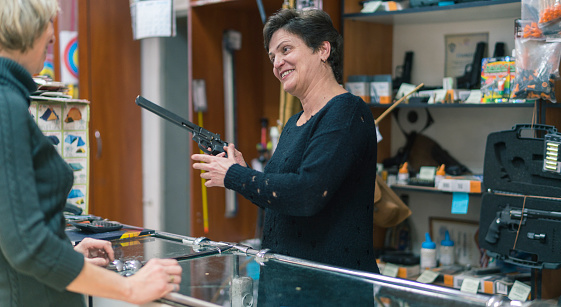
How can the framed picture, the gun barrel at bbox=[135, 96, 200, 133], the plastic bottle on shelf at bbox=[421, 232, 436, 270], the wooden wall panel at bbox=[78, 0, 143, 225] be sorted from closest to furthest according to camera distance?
the gun barrel at bbox=[135, 96, 200, 133], the plastic bottle on shelf at bbox=[421, 232, 436, 270], the framed picture, the wooden wall panel at bbox=[78, 0, 143, 225]

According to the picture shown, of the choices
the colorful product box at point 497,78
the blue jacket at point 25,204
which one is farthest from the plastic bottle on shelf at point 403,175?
the blue jacket at point 25,204

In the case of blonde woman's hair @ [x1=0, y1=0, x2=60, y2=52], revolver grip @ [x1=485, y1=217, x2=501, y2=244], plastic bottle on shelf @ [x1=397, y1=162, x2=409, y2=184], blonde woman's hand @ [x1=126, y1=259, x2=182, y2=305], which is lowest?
revolver grip @ [x1=485, y1=217, x2=501, y2=244]

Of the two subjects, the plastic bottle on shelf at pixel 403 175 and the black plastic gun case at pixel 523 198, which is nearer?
the black plastic gun case at pixel 523 198

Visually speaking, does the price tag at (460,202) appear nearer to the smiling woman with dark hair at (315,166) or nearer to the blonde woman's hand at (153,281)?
the smiling woman with dark hair at (315,166)

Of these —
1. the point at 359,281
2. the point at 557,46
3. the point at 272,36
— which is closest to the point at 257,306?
the point at 359,281

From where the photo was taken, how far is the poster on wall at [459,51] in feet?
11.0

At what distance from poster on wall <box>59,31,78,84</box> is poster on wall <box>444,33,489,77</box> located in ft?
8.70

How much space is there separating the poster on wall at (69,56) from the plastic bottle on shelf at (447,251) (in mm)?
2842

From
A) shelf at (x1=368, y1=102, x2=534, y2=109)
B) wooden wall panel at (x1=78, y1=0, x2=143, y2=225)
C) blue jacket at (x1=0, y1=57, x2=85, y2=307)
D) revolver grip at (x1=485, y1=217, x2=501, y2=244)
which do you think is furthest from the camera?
wooden wall panel at (x1=78, y1=0, x2=143, y2=225)

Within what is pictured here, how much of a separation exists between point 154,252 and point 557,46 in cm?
198

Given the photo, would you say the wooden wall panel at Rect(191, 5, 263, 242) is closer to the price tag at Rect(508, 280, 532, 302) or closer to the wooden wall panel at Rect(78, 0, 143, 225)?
the wooden wall panel at Rect(78, 0, 143, 225)

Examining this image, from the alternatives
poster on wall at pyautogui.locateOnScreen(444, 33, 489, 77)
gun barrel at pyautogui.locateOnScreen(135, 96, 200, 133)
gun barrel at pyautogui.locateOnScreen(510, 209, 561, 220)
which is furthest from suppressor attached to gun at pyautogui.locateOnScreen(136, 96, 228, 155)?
poster on wall at pyautogui.locateOnScreen(444, 33, 489, 77)

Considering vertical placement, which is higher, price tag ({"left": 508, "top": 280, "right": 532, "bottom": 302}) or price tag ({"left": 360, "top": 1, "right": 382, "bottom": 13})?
price tag ({"left": 360, "top": 1, "right": 382, "bottom": 13})

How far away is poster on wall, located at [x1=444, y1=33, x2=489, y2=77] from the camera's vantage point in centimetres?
335
